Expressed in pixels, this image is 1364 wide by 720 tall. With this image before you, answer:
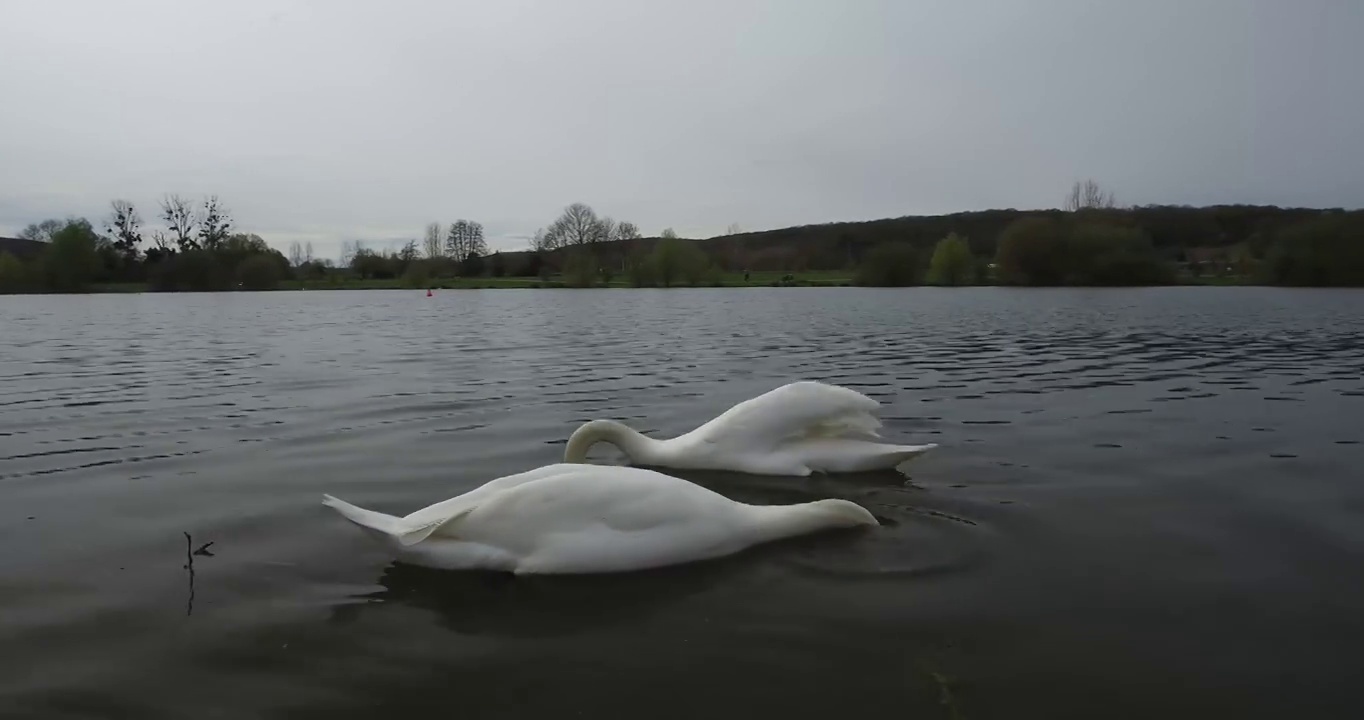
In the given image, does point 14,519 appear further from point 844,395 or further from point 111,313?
point 111,313

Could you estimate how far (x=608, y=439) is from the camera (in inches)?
302

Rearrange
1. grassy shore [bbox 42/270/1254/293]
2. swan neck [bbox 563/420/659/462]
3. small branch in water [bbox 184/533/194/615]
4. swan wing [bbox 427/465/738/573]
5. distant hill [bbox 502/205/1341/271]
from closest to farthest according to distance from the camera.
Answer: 1. small branch in water [bbox 184/533/194/615]
2. swan wing [bbox 427/465/738/573]
3. swan neck [bbox 563/420/659/462]
4. grassy shore [bbox 42/270/1254/293]
5. distant hill [bbox 502/205/1341/271]

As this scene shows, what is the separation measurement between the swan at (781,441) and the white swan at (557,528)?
213cm

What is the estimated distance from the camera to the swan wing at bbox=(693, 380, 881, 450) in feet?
→ 24.6

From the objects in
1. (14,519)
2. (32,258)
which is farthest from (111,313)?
(32,258)

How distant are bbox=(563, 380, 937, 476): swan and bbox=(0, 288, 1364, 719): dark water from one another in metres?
0.20

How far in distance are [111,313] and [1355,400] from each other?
43975 millimetres

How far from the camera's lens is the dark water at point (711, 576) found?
399 cm

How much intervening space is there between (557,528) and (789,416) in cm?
284

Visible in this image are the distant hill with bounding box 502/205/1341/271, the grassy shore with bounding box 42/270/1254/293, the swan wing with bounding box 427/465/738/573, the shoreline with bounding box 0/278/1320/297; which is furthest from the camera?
the distant hill with bounding box 502/205/1341/271

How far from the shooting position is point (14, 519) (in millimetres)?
6551

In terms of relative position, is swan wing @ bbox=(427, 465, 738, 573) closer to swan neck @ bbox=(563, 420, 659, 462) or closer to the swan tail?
the swan tail

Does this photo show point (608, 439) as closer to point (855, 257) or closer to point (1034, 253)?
point (1034, 253)

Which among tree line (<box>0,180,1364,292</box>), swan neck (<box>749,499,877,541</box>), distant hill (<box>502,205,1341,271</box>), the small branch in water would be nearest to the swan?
swan neck (<box>749,499,877,541</box>)
